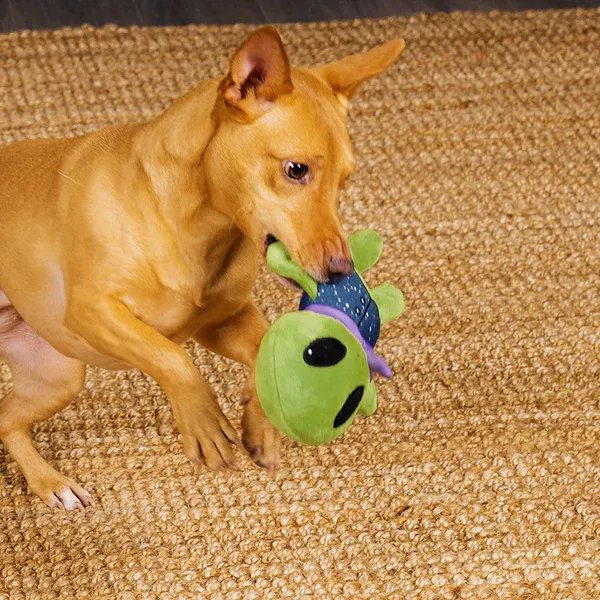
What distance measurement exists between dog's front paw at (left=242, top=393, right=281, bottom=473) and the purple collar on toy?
189 mm

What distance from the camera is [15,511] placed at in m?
2.00

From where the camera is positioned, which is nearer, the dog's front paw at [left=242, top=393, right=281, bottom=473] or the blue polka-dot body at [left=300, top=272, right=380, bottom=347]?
the blue polka-dot body at [left=300, top=272, right=380, bottom=347]

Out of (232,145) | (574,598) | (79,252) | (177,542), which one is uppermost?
(232,145)

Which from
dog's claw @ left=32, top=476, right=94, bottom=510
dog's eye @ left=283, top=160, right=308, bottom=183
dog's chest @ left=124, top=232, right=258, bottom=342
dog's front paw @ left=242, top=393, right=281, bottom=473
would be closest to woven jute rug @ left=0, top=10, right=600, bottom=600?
dog's claw @ left=32, top=476, right=94, bottom=510

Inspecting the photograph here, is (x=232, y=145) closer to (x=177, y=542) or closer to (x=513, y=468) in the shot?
(x=177, y=542)

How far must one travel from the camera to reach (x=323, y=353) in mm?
1374

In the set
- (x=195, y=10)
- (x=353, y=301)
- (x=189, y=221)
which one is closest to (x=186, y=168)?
(x=189, y=221)

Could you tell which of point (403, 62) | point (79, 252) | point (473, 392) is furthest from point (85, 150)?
point (403, 62)

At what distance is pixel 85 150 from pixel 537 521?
3.43 feet

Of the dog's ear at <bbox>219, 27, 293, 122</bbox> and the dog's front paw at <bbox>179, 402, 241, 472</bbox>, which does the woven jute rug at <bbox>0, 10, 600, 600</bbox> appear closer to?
the dog's front paw at <bbox>179, 402, 241, 472</bbox>

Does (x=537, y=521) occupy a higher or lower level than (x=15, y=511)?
lower

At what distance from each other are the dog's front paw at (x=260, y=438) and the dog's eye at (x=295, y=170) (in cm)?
37

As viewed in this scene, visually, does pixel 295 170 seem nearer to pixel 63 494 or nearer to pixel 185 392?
pixel 185 392

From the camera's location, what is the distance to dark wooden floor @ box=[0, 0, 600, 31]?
336cm
